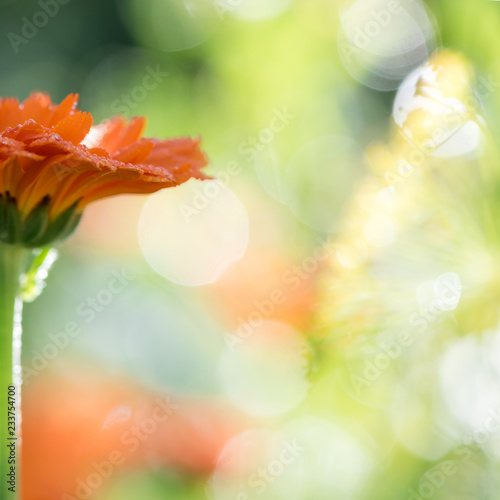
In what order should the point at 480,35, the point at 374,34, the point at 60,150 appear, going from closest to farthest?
the point at 60,150, the point at 480,35, the point at 374,34

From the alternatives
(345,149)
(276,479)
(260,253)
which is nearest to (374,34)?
(345,149)

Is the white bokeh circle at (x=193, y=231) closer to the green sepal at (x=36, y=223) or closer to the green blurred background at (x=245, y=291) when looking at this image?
the green blurred background at (x=245, y=291)

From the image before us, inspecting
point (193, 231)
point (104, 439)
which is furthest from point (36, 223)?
point (193, 231)

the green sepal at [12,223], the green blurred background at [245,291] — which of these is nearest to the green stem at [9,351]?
the green sepal at [12,223]

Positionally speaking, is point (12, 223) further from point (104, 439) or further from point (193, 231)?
point (193, 231)

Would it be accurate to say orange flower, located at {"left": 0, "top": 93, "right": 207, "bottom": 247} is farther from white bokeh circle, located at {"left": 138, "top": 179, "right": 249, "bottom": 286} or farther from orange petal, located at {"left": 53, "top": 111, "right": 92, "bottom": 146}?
white bokeh circle, located at {"left": 138, "top": 179, "right": 249, "bottom": 286}

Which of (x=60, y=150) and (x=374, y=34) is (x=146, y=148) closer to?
(x=60, y=150)

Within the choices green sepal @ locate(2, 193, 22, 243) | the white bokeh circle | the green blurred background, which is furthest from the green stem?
the white bokeh circle

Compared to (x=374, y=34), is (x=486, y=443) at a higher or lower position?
lower
